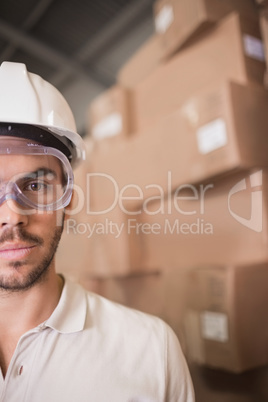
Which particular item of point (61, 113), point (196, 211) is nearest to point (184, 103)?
point (196, 211)

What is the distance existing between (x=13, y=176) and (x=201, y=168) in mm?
654

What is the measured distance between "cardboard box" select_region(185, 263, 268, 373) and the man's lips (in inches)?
25.1

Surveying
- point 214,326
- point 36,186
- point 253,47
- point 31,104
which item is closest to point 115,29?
point 253,47

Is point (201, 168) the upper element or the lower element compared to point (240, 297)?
upper

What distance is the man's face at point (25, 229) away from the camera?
0.84 meters

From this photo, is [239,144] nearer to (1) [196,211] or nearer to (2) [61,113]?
(1) [196,211]

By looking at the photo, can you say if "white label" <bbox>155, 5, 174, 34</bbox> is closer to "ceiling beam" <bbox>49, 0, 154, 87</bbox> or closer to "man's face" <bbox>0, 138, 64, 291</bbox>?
"ceiling beam" <bbox>49, 0, 154, 87</bbox>

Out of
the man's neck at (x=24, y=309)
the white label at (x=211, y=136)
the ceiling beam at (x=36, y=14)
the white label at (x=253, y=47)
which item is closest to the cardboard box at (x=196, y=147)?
the white label at (x=211, y=136)

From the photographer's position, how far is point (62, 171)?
0.95 metres

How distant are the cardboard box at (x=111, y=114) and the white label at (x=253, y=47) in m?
0.57

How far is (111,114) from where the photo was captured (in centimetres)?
167

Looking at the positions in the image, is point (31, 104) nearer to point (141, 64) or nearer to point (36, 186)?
point (36, 186)

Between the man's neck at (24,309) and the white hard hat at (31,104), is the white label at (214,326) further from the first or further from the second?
the white hard hat at (31,104)

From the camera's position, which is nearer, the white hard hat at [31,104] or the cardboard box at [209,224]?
the white hard hat at [31,104]
